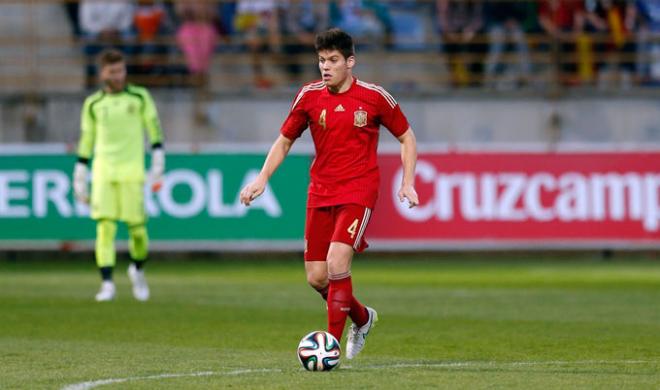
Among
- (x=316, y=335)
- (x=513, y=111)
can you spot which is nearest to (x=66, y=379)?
(x=316, y=335)

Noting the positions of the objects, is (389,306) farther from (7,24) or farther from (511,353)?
(7,24)

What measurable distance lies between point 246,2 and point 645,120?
6613mm

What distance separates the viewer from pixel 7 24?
24.4 metres

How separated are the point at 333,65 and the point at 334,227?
3.26 feet

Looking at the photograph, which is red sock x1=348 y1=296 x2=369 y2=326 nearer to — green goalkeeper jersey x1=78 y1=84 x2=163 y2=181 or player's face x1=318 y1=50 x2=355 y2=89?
player's face x1=318 y1=50 x2=355 y2=89

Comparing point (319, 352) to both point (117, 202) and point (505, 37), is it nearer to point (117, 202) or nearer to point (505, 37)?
point (117, 202)

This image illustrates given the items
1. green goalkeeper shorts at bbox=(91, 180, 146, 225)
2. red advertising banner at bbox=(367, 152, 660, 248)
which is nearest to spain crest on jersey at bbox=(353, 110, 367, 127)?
green goalkeeper shorts at bbox=(91, 180, 146, 225)

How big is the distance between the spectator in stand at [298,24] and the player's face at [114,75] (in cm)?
961

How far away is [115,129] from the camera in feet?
47.3

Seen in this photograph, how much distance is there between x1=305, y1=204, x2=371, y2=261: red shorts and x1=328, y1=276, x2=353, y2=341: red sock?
9.8 inches

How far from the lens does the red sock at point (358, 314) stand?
9.27 m

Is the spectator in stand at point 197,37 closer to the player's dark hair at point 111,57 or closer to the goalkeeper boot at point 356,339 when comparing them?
the player's dark hair at point 111,57

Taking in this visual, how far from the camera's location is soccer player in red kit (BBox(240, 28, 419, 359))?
8.85 metres

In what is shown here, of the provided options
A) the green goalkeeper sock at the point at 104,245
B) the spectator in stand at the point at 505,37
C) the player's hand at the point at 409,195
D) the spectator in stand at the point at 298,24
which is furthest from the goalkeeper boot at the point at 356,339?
the spectator in stand at the point at 505,37
